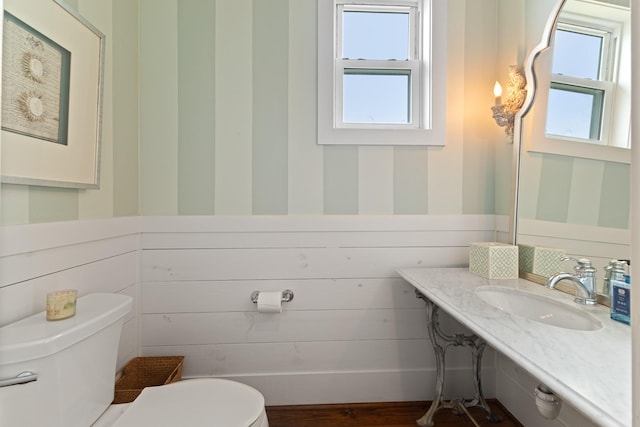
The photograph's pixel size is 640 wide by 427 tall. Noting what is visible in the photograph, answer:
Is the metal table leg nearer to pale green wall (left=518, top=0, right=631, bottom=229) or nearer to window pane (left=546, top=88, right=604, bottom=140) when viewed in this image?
pale green wall (left=518, top=0, right=631, bottom=229)

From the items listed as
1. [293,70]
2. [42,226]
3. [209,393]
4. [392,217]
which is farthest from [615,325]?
[42,226]

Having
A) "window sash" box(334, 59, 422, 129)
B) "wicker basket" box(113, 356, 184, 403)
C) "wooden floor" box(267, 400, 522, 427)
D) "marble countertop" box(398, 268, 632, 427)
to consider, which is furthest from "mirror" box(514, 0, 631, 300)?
"wicker basket" box(113, 356, 184, 403)

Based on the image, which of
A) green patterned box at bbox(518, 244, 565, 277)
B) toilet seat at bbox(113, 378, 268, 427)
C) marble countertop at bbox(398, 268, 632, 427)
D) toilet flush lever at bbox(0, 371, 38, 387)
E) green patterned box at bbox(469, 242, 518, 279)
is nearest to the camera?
marble countertop at bbox(398, 268, 632, 427)

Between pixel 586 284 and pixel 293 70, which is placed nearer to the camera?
pixel 586 284

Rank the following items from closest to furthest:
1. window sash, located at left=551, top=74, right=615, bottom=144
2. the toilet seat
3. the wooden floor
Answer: the toilet seat, window sash, located at left=551, top=74, right=615, bottom=144, the wooden floor

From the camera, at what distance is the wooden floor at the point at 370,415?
160cm

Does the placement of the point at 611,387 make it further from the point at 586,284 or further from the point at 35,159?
the point at 35,159

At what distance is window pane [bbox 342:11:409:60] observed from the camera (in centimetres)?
183

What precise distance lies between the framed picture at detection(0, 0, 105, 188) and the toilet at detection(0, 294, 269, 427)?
46 centimetres

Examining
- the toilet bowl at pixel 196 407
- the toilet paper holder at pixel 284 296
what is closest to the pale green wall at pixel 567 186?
the toilet paper holder at pixel 284 296

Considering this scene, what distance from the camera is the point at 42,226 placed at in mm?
1053

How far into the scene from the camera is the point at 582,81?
126 cm

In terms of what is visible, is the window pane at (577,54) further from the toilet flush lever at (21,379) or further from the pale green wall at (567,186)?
the toilet flush lever at (21,379)

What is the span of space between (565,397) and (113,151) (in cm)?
177
